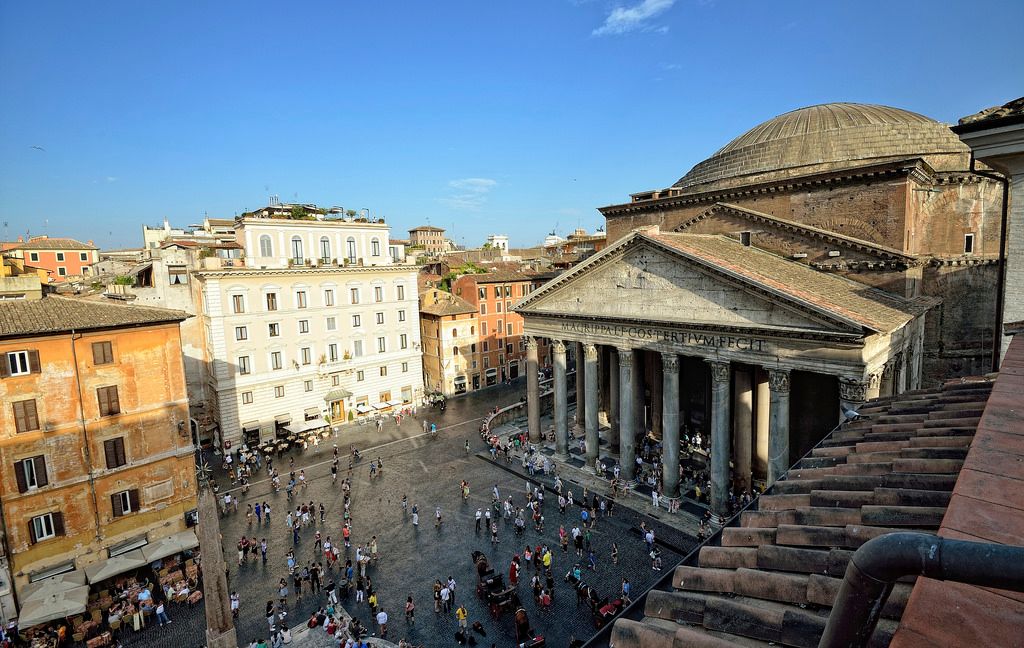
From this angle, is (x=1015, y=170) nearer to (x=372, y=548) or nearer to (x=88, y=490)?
(x=372, y=548)

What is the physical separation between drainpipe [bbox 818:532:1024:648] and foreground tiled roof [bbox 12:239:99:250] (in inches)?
3148

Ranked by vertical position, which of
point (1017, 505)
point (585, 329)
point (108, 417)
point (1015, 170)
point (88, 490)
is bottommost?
point (88, 490)

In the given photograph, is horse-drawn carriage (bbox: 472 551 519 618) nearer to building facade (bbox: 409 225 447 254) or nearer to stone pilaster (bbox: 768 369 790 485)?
stone pilaster (bbox: 768 369 790 485)

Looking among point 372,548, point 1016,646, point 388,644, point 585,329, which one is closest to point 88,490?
point 372,548

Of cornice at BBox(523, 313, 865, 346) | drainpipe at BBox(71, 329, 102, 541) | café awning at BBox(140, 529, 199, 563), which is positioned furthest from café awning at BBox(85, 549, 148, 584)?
cornice at BBox(523, 313, 865, 346)

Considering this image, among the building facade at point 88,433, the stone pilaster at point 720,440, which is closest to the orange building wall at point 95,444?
the building facade at point 88,433

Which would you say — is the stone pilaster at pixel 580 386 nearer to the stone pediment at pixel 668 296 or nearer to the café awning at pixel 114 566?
the stone pediment at pixel 668 296

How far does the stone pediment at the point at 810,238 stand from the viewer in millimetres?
21938

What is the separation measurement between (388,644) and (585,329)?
1483 cm

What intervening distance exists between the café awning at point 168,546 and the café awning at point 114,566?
206mm

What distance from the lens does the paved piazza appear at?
16.6 metres

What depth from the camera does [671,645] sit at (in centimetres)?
364

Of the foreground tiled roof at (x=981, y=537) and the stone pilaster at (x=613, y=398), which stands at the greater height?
the foreground tiled roof at (x=981, y=537)

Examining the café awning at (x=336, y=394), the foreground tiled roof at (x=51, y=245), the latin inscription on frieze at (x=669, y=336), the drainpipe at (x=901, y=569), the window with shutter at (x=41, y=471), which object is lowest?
the café awning at (x=336, y=394)
